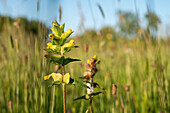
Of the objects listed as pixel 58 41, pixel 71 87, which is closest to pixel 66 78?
pixel 58 41

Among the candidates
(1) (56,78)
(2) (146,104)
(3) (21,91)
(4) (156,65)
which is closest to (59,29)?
(1) (56,78)

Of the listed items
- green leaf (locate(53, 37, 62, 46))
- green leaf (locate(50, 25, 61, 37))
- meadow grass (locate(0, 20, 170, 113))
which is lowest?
meadow grass (locate(0, 20, 170, 113))

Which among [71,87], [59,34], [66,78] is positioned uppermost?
[59,34]

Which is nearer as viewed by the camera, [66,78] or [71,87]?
[66,78]

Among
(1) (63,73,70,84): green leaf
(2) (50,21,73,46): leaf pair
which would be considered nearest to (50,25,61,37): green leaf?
(2) (50,21,73,46): leaf pair

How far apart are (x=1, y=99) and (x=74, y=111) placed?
0.49 meters

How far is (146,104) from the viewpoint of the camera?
1.05 meters

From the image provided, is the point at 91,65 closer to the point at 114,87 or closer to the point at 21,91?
the point at 114,87

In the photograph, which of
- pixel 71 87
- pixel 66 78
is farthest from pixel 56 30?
pixel 71 87

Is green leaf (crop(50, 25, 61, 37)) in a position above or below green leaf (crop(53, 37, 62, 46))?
above

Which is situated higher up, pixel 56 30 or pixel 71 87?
pixel 56 30

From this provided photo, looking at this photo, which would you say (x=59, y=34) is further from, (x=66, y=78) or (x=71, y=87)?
(x=71, y=87)

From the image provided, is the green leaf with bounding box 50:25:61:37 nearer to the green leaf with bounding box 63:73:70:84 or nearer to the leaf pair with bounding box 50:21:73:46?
the leaf pair with bounding box 50:21:73:46

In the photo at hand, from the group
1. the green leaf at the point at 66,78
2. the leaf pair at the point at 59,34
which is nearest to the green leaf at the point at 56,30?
the leaf pair at the point at 59,34
